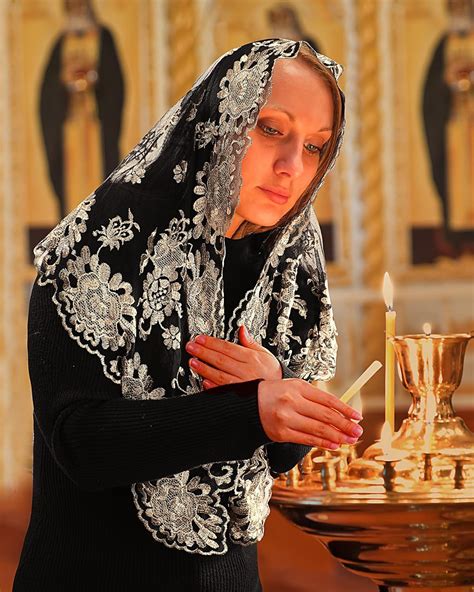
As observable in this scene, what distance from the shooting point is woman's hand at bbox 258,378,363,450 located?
1.05 m

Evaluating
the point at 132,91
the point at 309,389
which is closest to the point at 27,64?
the point at 132,91

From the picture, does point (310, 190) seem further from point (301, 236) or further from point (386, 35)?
point (386, 35)

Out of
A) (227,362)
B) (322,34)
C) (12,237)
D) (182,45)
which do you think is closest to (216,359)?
(227,362)

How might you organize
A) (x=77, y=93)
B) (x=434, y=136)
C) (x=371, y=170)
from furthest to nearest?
(x=434, y=136) < (x=371, y=170) < (x=77, y=93)

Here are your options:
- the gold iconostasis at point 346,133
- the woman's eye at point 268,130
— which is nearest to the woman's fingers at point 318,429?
the woman's eye at point 268,130

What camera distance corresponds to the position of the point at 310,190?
53.7 inches

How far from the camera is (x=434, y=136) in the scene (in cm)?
551

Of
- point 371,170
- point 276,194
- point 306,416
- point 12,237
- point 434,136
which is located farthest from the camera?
point 434,136

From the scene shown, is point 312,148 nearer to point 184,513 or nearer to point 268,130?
point 268,130

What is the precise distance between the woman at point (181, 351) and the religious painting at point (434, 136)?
420 cm

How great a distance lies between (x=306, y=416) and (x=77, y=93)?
4.42m

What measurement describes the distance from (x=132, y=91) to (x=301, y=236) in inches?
156

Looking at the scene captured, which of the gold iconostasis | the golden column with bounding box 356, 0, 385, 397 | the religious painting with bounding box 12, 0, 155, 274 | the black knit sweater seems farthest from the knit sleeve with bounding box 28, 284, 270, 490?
the golden column with bounding box 356, 0, 385, 397

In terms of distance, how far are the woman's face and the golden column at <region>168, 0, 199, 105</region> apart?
13.2ft
